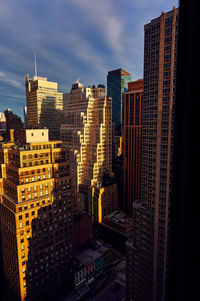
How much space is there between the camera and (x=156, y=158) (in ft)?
141

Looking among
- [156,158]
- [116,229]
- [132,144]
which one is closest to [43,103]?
[132,144]

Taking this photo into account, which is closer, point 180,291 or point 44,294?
point 180,291

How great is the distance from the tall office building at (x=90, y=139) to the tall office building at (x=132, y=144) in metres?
10.3

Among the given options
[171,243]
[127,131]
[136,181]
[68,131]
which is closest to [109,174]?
[136,181]

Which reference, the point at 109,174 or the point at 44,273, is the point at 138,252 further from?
the point at 109,174

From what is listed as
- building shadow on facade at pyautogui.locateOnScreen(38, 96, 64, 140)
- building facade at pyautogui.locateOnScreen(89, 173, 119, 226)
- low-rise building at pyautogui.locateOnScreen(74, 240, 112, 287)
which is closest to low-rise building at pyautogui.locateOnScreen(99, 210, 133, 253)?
building facade at pyautogui.locateOnScreen(89, 173, 119, 226)

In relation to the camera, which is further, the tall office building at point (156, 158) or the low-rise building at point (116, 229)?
the low-rise building at point (116, 229)

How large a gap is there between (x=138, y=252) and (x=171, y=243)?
50.1 metres

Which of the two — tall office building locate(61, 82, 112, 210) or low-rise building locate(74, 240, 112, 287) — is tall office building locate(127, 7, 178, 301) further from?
tall office building locate(61, 82, 112, 210)

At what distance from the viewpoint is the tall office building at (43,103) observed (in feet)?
369

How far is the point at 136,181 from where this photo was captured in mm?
93562

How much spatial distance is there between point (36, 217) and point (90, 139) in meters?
54.7

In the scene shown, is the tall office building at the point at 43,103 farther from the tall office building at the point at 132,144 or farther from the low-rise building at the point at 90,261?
the low-rise building at the point at 90,261

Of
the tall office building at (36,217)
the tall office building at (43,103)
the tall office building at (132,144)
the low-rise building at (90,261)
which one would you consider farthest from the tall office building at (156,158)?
the tall office building at (43,103)
